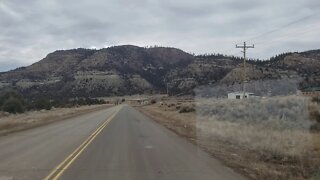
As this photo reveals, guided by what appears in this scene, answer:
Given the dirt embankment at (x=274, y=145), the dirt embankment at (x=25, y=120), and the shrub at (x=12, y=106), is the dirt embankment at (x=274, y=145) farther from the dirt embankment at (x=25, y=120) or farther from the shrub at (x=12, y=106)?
the shrub at (x=12, y=106)

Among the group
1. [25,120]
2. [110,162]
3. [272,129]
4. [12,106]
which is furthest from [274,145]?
[12,106]

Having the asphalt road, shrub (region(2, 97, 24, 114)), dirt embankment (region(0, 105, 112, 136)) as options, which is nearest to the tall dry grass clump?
the asphalt road

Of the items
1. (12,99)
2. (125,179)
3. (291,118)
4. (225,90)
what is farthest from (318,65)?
(125,179)

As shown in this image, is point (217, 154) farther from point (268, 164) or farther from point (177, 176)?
point (177, 176)

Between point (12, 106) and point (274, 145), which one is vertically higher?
point (274, 145)

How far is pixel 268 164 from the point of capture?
46.4 feet

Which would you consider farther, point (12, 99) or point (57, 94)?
point (57, 94)

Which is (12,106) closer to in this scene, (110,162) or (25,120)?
(25,120)

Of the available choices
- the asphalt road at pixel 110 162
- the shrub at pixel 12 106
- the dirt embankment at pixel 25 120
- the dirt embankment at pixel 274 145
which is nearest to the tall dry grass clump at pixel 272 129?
the dirt embankment at pixel 274 145

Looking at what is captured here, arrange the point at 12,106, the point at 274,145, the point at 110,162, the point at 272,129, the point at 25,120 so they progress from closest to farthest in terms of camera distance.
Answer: the point at 110,162 → the point at 274,145 → the point at 272,129 → the point at 25,120 → the point at 12,106

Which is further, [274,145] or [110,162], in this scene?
[274,145]

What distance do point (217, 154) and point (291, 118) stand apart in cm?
1256

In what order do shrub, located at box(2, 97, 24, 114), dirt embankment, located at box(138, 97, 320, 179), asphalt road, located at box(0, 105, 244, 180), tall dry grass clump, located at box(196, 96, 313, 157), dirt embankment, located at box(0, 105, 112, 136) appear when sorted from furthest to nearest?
shrub, located at box(2, 97, 24, 114), dirt embankment, located at box(0, 105, 112, 136), tall dry grass clump, located at box(196, 96, 313, 157), dirt embankment, located at box(138, 97, 320, 179), asphalt road, located at box(0, 105, 244, 180)

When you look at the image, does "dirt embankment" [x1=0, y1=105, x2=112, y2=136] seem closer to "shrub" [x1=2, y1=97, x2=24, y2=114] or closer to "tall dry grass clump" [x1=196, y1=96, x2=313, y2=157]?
"tall dry grass clump" [x1=196, y1=96, x2=313, y2=157]
